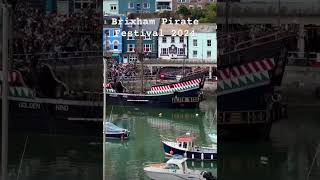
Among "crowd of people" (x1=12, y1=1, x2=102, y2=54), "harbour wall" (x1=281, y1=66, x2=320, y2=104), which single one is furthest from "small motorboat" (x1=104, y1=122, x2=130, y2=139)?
"harbour wall" (x1=281, y1=66, x2=320, y2=104)

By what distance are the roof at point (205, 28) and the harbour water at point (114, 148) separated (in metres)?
0.64

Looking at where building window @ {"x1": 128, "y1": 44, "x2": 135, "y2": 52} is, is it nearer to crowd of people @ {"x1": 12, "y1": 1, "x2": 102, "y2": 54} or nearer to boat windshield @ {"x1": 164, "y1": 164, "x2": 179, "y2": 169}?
crowd of people @ {"x1": 12, "y1": 1, "x2": 102, "y2": 54}

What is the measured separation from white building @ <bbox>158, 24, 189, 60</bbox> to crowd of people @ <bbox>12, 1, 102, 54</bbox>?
0.64 metres

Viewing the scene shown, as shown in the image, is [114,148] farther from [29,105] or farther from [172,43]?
[172,43]

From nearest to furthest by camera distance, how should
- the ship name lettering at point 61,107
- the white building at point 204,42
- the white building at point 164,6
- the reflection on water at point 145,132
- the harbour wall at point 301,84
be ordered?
the harbour wall at point 301,84 < the white building at point 204,42 < the reflection on water at point 145,132 < the white building at point 164,6 < the ship name lettering at point 61,107

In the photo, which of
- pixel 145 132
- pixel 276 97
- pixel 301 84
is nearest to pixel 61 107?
pixel 145 132

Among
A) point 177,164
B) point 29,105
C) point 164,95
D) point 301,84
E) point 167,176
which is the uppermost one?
point 301,84

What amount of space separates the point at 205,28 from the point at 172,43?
0.40 meters

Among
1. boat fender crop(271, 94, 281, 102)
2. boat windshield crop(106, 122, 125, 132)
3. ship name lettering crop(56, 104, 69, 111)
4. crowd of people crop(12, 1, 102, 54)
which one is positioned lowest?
boat windshield crop(106, 122, 125, 132)

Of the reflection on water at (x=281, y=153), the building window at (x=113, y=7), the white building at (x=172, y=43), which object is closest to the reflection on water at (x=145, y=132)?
the reflection on water at (x=281, y=153)

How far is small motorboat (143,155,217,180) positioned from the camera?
5.55 metres

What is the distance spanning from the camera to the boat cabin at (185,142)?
Answer: 5.61 metres

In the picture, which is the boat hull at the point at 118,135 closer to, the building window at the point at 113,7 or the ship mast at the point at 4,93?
the ship mast at the point at 4,93

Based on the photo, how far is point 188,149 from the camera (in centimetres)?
562
